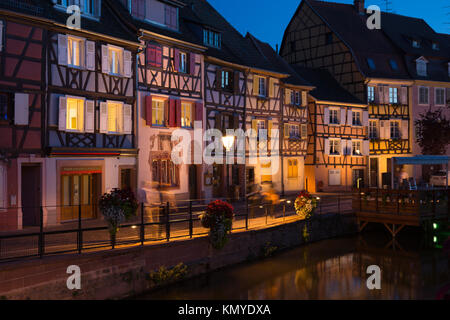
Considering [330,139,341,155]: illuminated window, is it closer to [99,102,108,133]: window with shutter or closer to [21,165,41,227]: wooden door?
[99,102,108,133]: window with shutter

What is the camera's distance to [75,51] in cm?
1677

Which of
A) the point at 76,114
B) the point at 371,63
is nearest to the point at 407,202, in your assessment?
the point at 76,114

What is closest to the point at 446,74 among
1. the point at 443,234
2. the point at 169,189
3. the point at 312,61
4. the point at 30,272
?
the point at 312,61

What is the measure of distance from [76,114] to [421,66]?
2852 centimetres

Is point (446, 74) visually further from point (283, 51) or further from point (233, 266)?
point (233, 266)

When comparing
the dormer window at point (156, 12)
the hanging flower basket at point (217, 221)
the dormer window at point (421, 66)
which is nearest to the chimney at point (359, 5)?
the dormer window at point (421, 66)

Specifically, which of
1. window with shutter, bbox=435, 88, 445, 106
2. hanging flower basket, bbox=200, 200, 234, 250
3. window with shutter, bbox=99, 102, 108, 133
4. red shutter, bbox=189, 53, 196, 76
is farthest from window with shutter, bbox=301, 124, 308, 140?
hanging flower basket, bbox=200, 200, 234, 250

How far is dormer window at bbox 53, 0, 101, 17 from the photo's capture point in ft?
56.0

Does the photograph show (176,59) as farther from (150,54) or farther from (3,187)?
(3,187)

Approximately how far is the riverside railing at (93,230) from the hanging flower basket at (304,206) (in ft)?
10.8

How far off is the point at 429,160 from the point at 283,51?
19534 millimetres

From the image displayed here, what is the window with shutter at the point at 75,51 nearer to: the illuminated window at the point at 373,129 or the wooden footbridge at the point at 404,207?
the wooden footbridge at the point at 404,207

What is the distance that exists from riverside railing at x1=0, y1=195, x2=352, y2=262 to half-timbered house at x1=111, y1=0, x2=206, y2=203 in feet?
16.2

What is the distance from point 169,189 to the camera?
2072 cm
